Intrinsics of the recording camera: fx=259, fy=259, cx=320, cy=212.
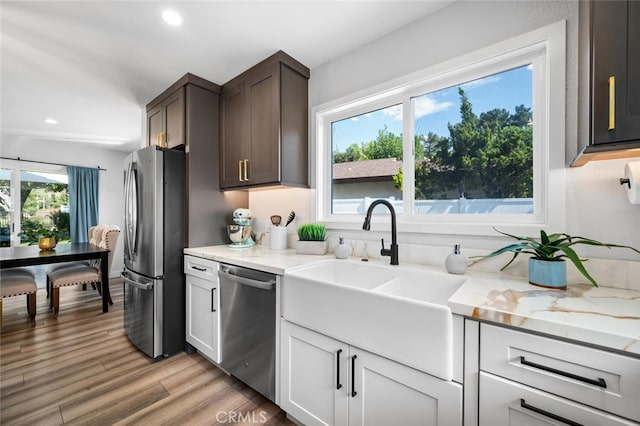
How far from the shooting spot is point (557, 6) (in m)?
1.23

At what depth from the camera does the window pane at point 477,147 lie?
138 cm

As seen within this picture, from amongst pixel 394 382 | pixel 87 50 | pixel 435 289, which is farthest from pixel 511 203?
pixel 87 50

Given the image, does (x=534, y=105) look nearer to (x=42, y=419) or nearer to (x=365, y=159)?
(x=365, y=159)

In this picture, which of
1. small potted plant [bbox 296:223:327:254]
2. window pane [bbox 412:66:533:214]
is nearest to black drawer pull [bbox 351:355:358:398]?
small potted plant [bbox 296:223:327:254]

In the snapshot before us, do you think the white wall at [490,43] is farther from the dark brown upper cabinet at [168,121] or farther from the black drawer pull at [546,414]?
the dark brown upper cabinet at [168,121]

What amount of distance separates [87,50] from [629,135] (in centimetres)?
313

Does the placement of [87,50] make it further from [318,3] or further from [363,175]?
[363,175]

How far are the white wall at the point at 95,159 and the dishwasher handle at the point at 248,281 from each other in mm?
4448

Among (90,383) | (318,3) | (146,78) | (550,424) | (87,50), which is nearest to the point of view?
(550,424)

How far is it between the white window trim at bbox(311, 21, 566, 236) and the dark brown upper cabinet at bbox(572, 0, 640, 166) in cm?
37

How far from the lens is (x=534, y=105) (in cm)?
132

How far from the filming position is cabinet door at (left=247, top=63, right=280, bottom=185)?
79.0 inches

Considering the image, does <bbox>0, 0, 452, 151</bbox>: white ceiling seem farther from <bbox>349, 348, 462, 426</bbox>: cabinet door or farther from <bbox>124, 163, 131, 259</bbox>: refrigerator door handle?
<bbox>349, 348, 462, 426</bbox>: cabinet door

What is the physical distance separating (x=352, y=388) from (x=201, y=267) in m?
1.44
